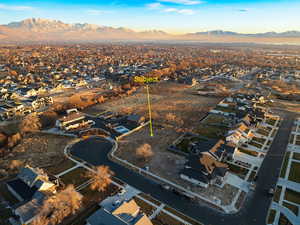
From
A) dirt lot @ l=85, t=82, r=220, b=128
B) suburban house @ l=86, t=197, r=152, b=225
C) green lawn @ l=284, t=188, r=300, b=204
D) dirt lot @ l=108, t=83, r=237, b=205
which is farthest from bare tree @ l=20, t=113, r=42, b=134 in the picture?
green lawn @ l=284, t=188, r=300, b=204

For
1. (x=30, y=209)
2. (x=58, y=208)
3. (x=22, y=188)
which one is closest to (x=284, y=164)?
(x=58, y=208)

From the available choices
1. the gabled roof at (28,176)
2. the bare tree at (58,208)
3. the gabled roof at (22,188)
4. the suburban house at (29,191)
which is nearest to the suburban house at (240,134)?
the bare tree at (58,208)

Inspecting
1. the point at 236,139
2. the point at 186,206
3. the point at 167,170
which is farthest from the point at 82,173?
the point at 236,139

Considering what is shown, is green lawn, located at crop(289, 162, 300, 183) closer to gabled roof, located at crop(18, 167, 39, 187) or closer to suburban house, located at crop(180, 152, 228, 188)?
suburban house, located at crop(180, 152, 228, 188)

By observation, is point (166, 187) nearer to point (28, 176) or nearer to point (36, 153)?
point (28, 176)

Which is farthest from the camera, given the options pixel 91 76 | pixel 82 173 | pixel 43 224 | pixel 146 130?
pixel 91 76

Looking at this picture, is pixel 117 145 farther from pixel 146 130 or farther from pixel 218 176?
pixel 218 176

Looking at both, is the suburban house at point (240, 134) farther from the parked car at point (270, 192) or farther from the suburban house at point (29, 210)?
the suburban house at point (29, 210)
